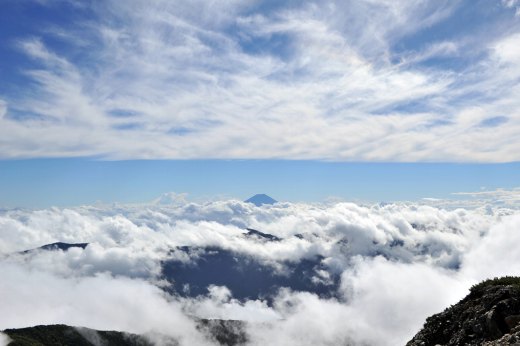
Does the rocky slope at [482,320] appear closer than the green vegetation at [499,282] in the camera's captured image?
Yes

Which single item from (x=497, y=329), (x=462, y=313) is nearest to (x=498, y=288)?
(x=462, y=313)

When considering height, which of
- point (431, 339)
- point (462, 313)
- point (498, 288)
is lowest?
point (431, 339)

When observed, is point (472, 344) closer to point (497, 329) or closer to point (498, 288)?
point (497, 329)

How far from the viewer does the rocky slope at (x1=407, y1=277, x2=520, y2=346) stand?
28191 millimetres

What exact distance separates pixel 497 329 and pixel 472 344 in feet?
6.63

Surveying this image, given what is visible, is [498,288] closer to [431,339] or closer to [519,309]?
[519,309]

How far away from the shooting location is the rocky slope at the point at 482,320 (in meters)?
28.2

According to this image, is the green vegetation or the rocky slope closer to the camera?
the rocky slope

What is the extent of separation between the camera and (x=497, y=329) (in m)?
28.5

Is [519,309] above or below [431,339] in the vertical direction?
above

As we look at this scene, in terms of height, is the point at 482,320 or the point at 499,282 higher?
the point at 499,282

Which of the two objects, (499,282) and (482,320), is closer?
(482,320)

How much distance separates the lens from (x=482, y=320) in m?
30.1

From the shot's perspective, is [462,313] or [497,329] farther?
[462,313]
